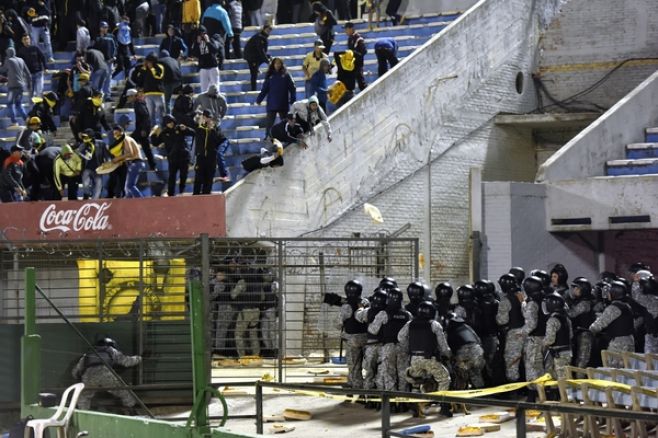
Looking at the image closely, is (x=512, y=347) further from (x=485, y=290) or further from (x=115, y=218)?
(x=115, y=218)

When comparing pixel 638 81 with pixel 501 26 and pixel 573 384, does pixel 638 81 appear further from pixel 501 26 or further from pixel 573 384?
pixel 573 384

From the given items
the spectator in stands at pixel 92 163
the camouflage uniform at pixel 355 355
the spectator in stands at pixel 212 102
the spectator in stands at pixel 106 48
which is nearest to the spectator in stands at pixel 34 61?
→ the spectator in stands at pixel 106 48

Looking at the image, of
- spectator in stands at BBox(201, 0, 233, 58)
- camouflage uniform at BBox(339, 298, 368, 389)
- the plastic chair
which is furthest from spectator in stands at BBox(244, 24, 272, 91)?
the plastic chair

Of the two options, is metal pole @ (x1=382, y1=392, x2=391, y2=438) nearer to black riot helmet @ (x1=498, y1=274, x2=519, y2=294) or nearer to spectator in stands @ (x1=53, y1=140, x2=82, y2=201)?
black riot helmet @ (x1=498, y1=274, x2=519, y2=294)

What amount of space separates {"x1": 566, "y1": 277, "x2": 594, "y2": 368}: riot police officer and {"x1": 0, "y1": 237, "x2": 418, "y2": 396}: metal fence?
92.2 inches

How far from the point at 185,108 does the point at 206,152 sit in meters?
2.18

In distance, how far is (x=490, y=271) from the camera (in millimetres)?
28172

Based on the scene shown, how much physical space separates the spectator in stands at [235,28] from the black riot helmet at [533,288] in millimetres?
15559

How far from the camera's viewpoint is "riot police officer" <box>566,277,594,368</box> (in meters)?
20.0

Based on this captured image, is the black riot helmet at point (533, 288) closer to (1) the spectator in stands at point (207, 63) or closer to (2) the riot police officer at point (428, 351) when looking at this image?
(2) the riot police officer at point (428, 351)

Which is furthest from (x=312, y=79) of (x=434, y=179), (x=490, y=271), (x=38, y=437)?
(x=38, y=437)

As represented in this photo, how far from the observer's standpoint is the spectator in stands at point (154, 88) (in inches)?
1201

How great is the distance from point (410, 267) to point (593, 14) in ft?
46.8

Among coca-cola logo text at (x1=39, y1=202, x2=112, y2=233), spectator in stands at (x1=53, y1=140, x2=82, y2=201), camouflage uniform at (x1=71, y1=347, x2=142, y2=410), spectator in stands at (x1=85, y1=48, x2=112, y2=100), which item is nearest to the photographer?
camouflage uniform at (x1=71, y1=347, x2=142, y2=410)
